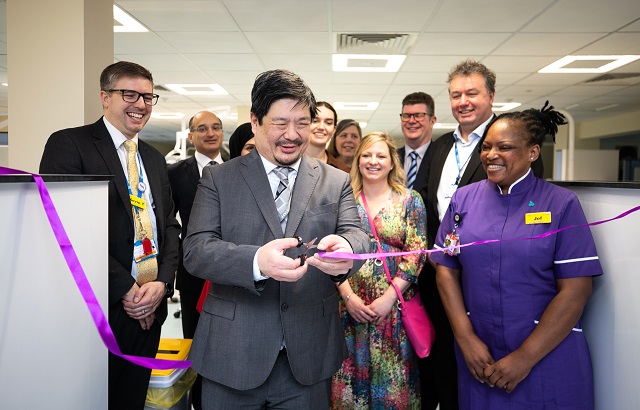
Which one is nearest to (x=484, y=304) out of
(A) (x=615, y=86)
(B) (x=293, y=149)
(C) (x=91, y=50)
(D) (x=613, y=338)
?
(D) (x=613, y=338)

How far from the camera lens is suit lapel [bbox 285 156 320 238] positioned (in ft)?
5.08

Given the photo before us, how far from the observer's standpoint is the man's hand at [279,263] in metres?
1.33

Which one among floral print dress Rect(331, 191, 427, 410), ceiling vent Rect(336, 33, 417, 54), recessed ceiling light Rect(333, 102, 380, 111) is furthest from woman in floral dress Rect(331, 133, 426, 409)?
recessed ceiling light Rect(333, 102, 380, 111)

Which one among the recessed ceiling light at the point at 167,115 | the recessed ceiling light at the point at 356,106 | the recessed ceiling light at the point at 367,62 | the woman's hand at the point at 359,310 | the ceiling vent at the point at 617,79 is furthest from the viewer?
the recessed ceiling light at the point at 167,115

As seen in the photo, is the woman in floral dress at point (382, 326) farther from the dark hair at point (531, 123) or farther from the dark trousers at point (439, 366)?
the dark hair at point (531, 123)

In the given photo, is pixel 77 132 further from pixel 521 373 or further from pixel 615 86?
pixel 615 86

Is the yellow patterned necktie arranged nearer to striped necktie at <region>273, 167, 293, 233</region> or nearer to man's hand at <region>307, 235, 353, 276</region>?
striped necktie at <region>273, 167, 293, 233</region>

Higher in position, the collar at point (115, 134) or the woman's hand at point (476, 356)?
the collar at point (115, 134)

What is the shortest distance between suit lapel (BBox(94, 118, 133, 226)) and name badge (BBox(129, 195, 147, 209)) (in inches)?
0.6

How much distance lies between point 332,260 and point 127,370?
3.53 ft

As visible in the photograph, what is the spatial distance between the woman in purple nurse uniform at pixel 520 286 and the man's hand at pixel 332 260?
659 mm

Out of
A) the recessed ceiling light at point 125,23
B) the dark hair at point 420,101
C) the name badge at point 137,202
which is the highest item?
the recessed ceiling light at point 125,23

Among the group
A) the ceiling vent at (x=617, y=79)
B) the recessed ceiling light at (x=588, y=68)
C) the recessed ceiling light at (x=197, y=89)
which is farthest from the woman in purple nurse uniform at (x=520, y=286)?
the recessed ceiling light at (x=197, y=89)

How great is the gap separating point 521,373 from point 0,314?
166 centimetres
